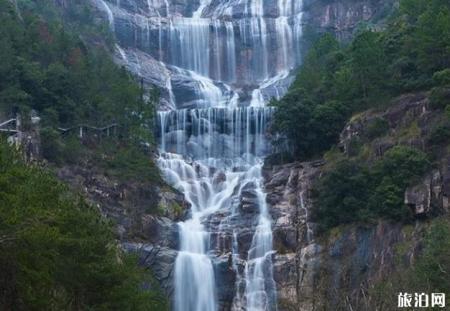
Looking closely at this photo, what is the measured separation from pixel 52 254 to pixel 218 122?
32448 millimetres

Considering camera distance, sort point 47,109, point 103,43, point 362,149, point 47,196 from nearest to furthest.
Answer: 1. point 47,196
2. point 362,149
3. point 47,109
4. point 103,43

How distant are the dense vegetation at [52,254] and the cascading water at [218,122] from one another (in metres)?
11.6

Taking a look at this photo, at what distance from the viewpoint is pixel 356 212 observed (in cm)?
3784

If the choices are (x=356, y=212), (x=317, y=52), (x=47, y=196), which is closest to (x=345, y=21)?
(x=317, y=52)

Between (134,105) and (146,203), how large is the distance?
8096 mm

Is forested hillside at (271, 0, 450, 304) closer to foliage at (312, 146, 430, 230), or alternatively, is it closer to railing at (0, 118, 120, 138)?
foliage at (312, 146, 430, 230)

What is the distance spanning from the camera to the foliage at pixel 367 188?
3650 cm

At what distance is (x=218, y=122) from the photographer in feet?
177

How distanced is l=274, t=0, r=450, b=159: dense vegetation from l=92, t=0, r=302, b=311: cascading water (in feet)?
13.4

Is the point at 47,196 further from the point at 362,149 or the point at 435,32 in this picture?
the point at 435,32

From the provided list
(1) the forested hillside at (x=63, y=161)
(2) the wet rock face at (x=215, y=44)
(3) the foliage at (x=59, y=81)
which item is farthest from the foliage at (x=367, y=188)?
(2) the wet rock face at (x=215, y=44)

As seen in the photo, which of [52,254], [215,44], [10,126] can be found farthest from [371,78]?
[215,44]

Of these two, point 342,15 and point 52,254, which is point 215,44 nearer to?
point 342,15

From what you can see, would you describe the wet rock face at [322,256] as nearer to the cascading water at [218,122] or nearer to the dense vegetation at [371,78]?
the cascading water at [218,122]
